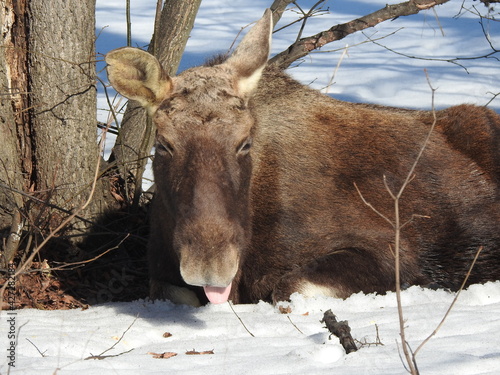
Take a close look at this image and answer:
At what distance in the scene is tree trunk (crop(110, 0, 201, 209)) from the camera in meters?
7.37

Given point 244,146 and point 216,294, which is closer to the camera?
point 216,294

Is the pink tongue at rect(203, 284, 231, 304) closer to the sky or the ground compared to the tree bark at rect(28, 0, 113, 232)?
closer to the ground

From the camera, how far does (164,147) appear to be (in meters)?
5.25

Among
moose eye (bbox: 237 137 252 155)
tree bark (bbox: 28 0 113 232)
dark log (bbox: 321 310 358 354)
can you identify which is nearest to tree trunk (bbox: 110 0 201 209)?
tree bark (bbox: 28 0 113 232)

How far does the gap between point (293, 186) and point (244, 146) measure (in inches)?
35.2

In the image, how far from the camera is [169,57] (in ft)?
24.2

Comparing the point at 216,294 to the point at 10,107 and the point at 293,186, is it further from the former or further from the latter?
the point at 10,107

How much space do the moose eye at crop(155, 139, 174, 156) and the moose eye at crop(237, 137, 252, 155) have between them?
0.45 metres

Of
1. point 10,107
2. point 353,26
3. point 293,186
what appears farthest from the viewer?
point 353,26

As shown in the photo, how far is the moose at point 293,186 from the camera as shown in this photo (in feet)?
16.4

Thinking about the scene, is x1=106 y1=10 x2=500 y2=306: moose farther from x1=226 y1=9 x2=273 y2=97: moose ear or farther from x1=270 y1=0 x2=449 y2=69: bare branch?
x1=270 y1=0 x2=449 y2=69: bare branch

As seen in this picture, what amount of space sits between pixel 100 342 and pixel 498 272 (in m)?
3.41

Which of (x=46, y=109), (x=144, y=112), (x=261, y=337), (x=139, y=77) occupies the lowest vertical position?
(x=261, y=337)

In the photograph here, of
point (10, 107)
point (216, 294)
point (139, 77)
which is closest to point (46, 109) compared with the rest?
point (10, 107)
